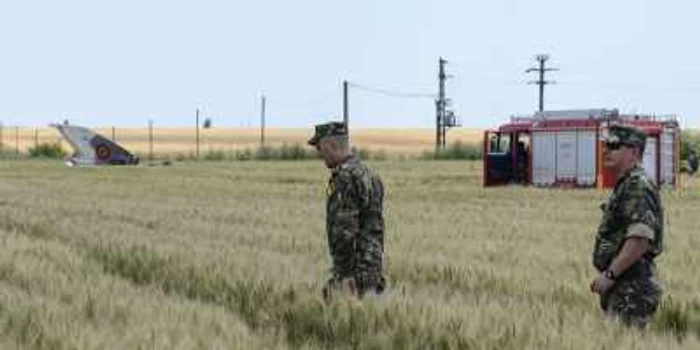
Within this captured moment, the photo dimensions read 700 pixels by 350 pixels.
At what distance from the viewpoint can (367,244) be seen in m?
8.97

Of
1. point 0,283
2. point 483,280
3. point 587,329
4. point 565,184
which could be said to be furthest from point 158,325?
point 565,184

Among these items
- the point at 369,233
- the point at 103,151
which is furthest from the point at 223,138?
the point at 369,233

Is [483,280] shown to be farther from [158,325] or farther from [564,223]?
[564,223]

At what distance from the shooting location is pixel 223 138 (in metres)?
161

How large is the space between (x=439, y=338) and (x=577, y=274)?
592cm

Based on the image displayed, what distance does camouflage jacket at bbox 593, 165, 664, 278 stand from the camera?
25.8 feet

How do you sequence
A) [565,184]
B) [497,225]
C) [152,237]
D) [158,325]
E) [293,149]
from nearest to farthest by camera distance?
[158,325], [152,237], [497,225], [565,184], [293,149]

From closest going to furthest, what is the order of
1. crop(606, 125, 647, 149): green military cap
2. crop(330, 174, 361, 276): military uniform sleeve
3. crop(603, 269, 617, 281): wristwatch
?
1. crop(606, 125, 647, 149): green military cap
2. crop(603, 269, 617, 281): wristwatch
3. crop(330, 174, 361, 276): military uniform sleeve

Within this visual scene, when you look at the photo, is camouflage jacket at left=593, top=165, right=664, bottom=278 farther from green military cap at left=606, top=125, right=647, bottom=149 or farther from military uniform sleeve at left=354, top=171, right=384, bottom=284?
military uniform sleeve at left=354, top=171, right=384, bottom=284

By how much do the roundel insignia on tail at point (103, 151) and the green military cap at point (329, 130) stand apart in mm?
71598

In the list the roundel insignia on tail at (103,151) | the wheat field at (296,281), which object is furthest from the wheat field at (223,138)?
the wheat field at (296,281)

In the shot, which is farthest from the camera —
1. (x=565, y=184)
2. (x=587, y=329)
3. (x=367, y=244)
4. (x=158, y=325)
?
(x=565, y=184)

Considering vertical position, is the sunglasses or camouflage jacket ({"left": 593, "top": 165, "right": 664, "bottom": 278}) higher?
the sunglasses

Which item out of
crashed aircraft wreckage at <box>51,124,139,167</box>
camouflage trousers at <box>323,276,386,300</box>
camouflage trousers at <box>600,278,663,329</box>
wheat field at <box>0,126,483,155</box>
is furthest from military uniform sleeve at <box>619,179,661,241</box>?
wheat field at <box>0,126,483,155</box>
